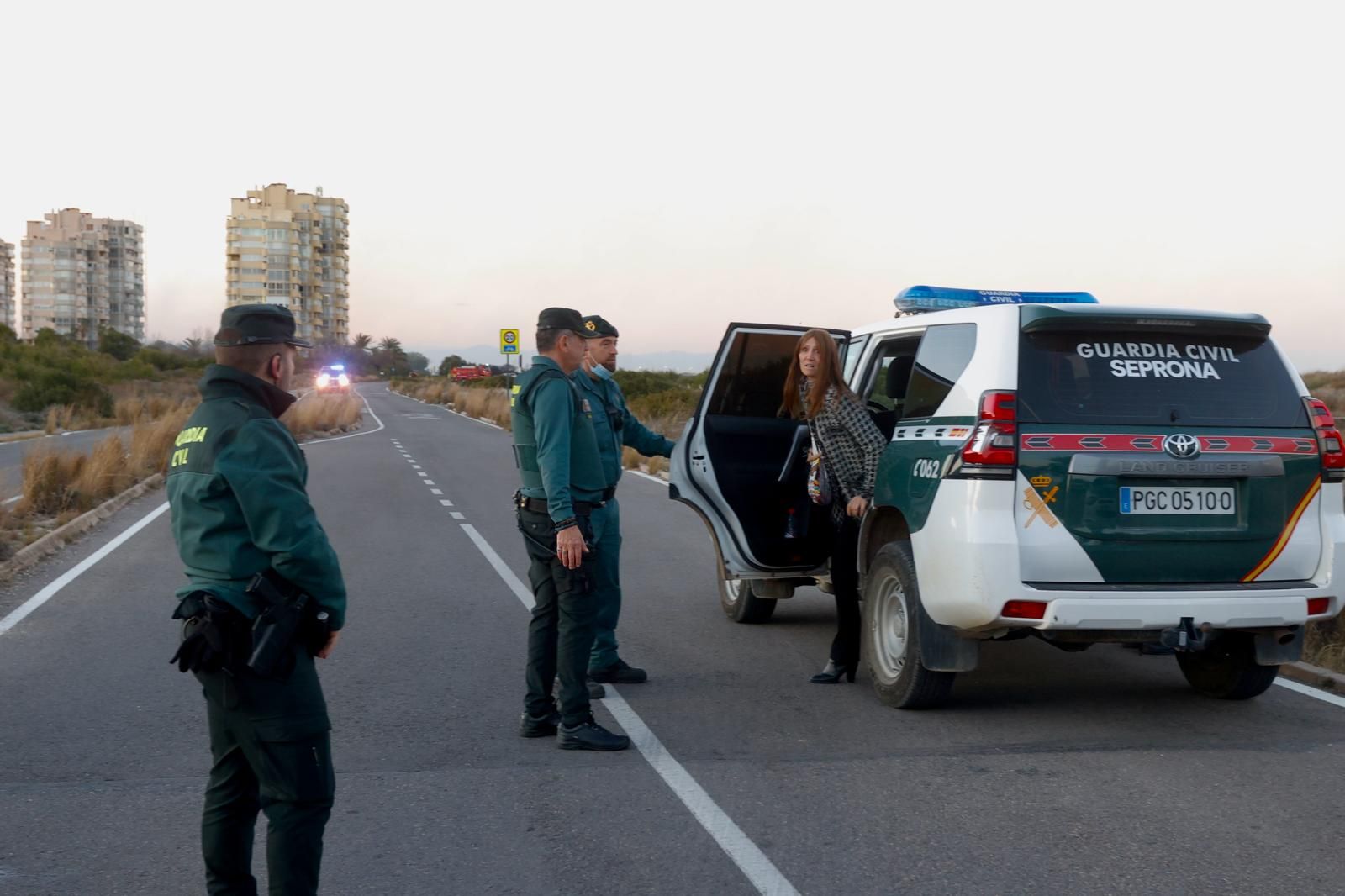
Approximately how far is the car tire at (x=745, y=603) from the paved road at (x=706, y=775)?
0.14 metres

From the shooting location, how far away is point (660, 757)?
221 inches

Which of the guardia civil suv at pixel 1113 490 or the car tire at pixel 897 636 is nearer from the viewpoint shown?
the guardia civil suv at pixel 1113 490

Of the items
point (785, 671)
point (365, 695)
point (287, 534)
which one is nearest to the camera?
point (287, 534)

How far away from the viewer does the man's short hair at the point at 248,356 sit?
3395mm

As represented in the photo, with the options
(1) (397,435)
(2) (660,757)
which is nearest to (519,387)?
(2) (660,757)

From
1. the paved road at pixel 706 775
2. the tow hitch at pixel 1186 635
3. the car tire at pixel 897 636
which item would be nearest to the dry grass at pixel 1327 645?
the paved road at pixel 706 775

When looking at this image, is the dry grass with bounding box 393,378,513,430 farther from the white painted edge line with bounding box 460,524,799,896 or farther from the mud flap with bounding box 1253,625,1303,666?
the mud flap with bounding box 1253,625,1303,666

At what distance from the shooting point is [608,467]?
6.78 meters

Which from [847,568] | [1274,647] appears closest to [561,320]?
[847,568]

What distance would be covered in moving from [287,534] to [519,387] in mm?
2476

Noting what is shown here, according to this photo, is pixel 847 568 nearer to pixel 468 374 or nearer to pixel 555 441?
pixel 555 441

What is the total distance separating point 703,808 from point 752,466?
335 cm

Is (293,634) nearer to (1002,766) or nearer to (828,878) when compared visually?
(828,878)

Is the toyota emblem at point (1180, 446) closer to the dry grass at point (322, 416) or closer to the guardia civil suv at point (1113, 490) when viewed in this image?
the guardia civil suv at point (1113, 490)
